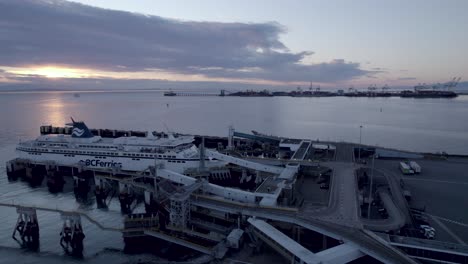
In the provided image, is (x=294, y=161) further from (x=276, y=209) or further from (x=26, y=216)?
(x=26, y=216)

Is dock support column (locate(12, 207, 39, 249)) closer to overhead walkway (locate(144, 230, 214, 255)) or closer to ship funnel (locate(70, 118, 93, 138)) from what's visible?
overhead walkway (locate(144, 230, 214, 255))

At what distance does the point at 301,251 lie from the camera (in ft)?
73.1

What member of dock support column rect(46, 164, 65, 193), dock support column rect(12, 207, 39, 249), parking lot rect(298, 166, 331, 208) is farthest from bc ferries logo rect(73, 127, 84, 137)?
parking lot rect(298, 166, 331, 208)

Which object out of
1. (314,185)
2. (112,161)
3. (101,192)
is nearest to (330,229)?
(314,185)

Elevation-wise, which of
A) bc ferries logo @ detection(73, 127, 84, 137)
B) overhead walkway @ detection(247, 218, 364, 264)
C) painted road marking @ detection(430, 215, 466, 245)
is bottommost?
painted road marking @ detection(430, 215, 466, 245)

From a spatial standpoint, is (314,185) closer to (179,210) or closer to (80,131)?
(179,210)

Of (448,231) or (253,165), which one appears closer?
(448,231)

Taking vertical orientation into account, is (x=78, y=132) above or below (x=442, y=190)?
above

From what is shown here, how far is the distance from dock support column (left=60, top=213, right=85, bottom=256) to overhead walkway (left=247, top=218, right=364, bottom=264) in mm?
16948

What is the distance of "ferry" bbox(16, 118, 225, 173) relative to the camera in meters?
48.3

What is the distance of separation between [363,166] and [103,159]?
126 ft

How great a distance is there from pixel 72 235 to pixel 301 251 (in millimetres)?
21367

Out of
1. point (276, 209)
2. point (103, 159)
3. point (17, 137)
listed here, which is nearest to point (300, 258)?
point (276, 209)

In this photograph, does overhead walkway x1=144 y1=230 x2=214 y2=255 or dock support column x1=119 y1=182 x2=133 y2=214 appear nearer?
overhead walkway x1=144 y1=230 x2=214 y2=255
